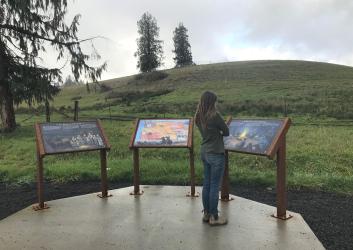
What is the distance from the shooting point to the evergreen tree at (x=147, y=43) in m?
75.9

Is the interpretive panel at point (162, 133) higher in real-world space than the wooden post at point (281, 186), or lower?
higher

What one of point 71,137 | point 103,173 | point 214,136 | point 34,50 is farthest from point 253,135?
point 34,50

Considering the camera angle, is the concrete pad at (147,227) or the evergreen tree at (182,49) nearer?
the concrete pad at (147,227)

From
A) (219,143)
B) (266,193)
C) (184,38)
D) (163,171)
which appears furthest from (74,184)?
(184,38)

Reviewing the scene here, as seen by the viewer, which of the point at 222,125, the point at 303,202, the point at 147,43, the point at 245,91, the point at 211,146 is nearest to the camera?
the point at 222,125

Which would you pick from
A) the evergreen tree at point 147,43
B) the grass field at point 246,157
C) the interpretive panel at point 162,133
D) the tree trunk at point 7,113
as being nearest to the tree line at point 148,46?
the evergreen tree at point 147,43

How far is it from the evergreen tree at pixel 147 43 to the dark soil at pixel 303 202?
67406 mm

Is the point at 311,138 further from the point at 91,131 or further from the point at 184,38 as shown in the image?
the point at 184,38

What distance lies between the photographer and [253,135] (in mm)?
6973

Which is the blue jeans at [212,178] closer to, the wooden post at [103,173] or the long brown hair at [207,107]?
the long brown hair at [207,107]

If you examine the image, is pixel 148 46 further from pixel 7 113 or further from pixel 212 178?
pixel 212 178

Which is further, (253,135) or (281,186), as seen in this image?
(253,135)

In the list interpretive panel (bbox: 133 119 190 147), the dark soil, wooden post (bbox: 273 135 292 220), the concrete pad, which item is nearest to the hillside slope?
the dark soil

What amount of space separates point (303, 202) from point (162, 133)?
8.64 feet
